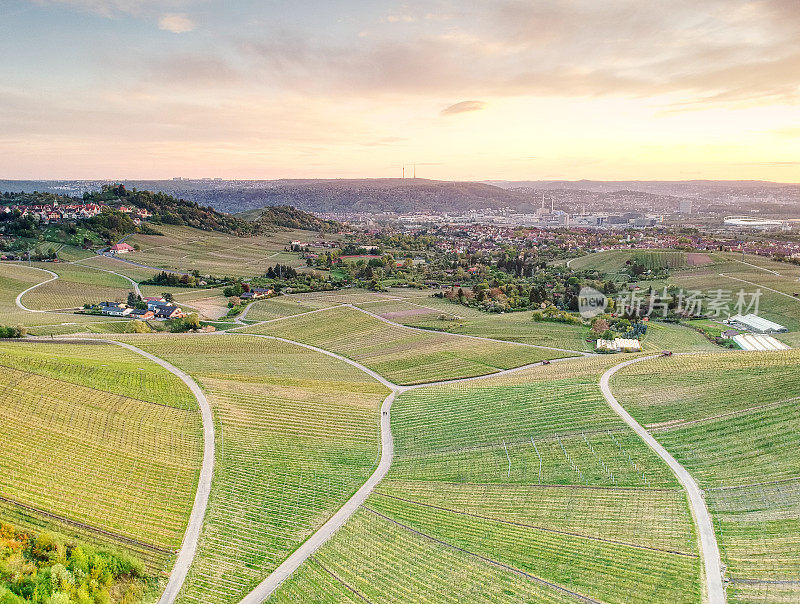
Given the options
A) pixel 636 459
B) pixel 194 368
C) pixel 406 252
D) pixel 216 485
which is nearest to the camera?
pixel 216 485

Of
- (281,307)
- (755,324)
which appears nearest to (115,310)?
(281,307)

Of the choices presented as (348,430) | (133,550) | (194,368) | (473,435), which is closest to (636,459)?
(473,435)

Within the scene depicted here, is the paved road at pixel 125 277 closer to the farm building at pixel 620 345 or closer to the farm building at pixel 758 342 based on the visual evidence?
the farm building at pixel 620 345

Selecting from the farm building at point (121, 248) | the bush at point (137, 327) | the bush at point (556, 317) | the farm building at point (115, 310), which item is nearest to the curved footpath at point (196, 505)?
the bush at point (137, 327)

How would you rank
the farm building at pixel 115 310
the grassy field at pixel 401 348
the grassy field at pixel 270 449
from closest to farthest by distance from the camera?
the grassy field at pixel 270 449, the grassy field at pixel 401 348, the farm building at pixel 115 310

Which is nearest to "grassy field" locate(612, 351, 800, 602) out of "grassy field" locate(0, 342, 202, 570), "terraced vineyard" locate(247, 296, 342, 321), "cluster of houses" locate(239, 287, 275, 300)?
"grassy field" locate(0, 342, 202, 570)

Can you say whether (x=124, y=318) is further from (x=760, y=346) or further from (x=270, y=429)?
(x=760, y=346)

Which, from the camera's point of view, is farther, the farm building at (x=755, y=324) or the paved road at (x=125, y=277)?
the paved road at (x=125, y=277)
